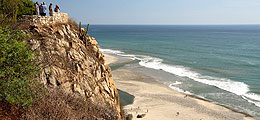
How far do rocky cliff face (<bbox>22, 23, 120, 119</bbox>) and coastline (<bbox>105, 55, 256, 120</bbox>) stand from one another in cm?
962

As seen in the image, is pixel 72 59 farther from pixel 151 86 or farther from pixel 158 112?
pixel 151 86

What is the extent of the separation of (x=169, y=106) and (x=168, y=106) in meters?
0.14

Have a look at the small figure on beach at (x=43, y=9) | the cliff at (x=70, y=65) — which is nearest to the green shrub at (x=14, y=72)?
the cliff at (x=70, y=65)

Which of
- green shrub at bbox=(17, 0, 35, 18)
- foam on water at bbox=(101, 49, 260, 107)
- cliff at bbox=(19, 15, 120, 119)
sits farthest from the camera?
foam on water at bbox=(101, 49, 260, 107)

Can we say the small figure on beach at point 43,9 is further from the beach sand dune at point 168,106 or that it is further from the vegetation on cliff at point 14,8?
the beach sand dune at point 168,106

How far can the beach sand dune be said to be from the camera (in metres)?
26.4

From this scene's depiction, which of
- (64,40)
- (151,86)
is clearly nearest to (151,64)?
(151,86)

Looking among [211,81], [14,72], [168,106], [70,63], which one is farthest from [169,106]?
[14,72]

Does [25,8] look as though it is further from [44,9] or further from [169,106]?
[169,106]

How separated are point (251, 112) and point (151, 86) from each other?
52.9ft

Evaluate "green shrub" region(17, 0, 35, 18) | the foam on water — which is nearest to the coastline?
the foam on water

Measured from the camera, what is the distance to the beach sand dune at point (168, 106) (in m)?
26.4

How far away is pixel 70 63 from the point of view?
52.5 feet

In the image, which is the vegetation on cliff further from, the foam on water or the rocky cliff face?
the foam on water
